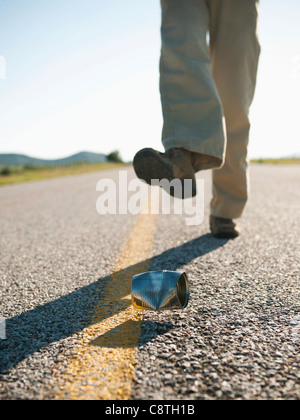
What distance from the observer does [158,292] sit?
134cm

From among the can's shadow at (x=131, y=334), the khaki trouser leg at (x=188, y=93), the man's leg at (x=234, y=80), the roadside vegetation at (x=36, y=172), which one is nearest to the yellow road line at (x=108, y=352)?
the can's shadow at (x=131, y=334)

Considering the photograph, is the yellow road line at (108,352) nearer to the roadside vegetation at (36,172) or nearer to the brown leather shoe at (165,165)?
the brown leather shoe at (165,165)

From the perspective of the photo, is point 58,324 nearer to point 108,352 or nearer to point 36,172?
point 108,352

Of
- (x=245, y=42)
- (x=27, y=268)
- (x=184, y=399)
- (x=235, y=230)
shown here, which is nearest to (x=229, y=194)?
(x=235, y=230)

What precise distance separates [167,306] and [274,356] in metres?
0.41

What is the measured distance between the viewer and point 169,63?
77.2 inches

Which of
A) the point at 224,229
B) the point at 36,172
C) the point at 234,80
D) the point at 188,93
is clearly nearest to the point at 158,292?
the point at 188,93

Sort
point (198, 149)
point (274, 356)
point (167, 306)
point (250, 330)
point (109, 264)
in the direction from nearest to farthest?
1. point (274, 356)
2. point (250, 330)
3. point (167, 306)
4. point (198, 149)
5. point (109, 264)

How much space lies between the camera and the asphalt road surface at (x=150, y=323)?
941 mm

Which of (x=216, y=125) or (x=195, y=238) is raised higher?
(x=216, y=125)

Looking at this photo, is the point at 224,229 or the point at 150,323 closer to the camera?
the point at 150,323

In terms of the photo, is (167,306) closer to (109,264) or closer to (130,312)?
(130,312)

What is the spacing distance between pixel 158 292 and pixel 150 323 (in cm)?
11

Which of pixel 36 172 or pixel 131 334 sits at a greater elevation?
pixel 36 172
